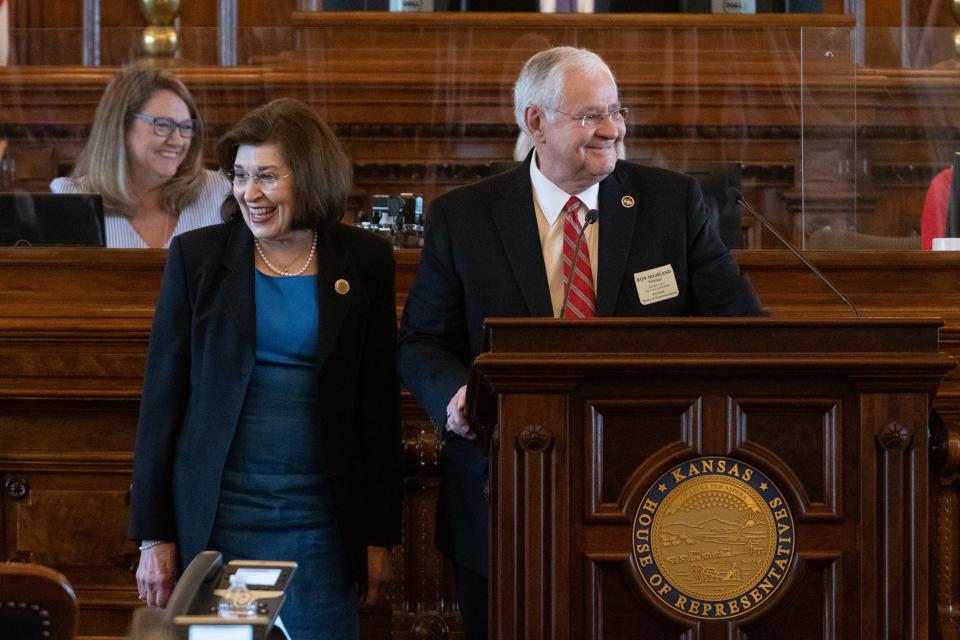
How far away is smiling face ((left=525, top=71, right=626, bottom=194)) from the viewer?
2.57 m

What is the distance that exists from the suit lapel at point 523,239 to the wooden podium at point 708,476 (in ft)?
1.68

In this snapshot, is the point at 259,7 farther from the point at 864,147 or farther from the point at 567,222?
the point at 567,222

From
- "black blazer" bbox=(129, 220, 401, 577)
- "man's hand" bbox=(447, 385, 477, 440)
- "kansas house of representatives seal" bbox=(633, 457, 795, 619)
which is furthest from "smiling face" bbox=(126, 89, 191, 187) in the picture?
"kansas house of representatives seal" bbox=(633, 457, 795, 619)

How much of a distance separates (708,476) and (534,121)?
916 mm

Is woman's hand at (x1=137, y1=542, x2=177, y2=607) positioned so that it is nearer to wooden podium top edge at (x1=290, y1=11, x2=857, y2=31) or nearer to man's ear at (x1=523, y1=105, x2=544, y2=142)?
man's ear at (x1=523, y1=105, x2=544, y2=142)

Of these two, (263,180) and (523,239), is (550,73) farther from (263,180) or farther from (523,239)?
(263,180)

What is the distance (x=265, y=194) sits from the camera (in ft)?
8.30

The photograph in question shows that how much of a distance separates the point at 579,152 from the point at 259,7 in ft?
14.0

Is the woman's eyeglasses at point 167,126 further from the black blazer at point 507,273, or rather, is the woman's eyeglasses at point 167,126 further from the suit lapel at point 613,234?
the suit lapel at point 613,234

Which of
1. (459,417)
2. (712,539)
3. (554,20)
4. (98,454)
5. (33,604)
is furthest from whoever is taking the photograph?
(554,20)

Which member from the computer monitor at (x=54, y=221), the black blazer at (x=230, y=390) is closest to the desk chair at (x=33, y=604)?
the black blazer at (x=230, y=390)

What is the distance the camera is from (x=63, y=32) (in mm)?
4836

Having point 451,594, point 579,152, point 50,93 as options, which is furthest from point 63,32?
point 579,152

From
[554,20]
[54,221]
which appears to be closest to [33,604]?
[54,221]
